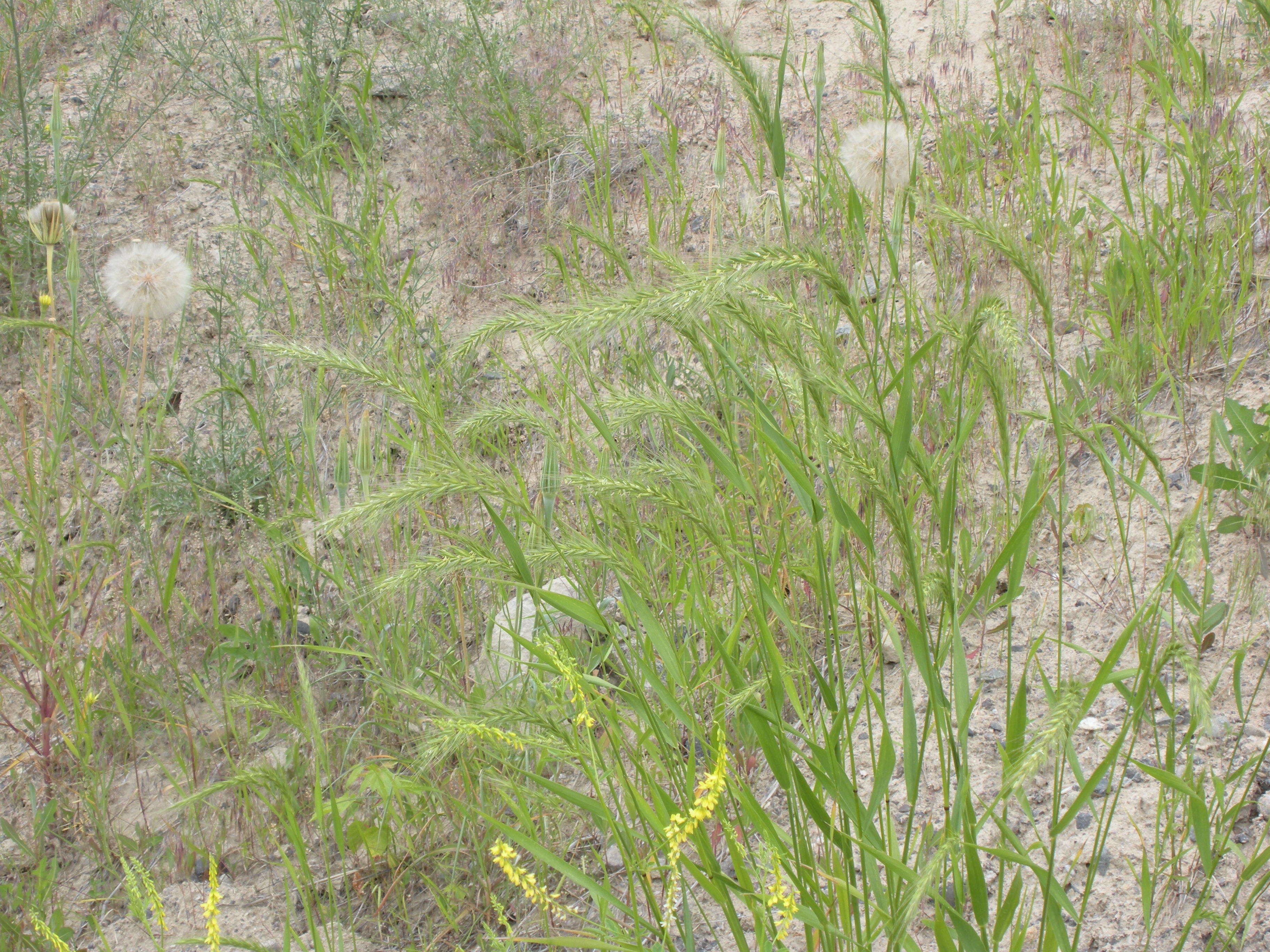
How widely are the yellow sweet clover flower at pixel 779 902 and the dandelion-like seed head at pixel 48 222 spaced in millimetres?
2222

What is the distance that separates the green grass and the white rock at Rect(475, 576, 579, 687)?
0.13 ft

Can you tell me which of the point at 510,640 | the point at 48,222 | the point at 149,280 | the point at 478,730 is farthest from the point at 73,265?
the point at 478,730

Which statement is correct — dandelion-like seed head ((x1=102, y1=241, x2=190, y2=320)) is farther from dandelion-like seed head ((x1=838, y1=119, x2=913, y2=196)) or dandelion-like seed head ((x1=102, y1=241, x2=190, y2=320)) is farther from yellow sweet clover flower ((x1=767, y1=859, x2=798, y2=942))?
yellow sweet clover flower ((x1=767, y1=859, x2=798, y2=942))

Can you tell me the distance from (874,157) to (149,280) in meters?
2.30

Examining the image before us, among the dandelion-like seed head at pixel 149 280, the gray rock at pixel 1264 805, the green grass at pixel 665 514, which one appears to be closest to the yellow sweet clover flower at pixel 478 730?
the green grass at pixel 665 514

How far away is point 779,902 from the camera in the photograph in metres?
1.13

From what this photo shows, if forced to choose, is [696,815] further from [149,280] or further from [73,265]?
[149,280]

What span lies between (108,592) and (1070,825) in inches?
108

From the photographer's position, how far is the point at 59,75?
443 centimetres

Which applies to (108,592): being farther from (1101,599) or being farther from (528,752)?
(1101,599)

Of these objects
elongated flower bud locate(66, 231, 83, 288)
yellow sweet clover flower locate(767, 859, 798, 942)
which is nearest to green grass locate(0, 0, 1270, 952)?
yellow sweet clover flower locate(767, 859, 798, 942)

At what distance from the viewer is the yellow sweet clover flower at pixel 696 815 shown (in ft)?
3.70

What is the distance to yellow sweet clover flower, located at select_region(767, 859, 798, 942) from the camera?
112 cm

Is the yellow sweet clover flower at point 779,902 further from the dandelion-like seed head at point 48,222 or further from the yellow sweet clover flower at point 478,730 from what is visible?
the dandelion-like seed head at point 48,222
